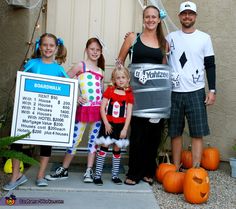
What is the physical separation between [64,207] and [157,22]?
217cm

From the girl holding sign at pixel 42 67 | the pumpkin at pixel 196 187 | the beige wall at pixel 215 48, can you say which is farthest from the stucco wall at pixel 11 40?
the pumpkin at pixel 196 187

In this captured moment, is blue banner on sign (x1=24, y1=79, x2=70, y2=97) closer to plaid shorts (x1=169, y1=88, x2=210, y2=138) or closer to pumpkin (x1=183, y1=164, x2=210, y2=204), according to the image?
plaid shorts (x1=169, y1=88, x2=210, y2=138)

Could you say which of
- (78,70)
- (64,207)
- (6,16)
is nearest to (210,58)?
(78,70)

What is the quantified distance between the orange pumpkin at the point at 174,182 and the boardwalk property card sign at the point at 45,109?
1114 mm

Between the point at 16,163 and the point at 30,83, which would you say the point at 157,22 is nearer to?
the point at 30,83

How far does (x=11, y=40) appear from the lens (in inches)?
217

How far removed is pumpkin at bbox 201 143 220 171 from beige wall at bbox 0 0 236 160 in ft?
1.07

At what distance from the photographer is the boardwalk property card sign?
167 inches

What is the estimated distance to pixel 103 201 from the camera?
13.6ft

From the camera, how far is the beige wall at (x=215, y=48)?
18.0 feet

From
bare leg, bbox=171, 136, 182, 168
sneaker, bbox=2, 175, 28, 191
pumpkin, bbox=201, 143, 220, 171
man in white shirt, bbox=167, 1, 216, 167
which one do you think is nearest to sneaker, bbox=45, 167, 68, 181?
sneaker, bbox=2, 175, 28, 191

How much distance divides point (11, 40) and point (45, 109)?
1.61m

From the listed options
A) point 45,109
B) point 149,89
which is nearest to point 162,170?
point 149,89

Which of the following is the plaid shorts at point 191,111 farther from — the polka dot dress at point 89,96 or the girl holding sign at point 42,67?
the girl holding sign at point 42,67
